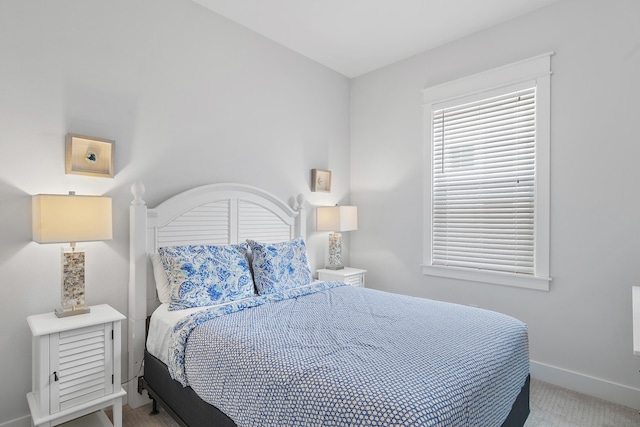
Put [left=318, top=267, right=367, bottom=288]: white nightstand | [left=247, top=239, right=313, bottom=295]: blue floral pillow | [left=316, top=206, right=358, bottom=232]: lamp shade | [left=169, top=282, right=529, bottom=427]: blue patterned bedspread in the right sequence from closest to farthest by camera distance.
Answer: [left=169, top=282, right=529, bottom=427]: blue patterned bedspread
[left=247, top=239, right=313, bottom=295]: blue floral pillow
[left=318, top=267, right=367, bottom=288]: white nightstand
[left=316, top=206, right=358, bottom=232]: lamp shade

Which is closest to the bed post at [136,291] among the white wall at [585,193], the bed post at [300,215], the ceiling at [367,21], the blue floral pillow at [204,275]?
the blue floral pillow at [204,275]

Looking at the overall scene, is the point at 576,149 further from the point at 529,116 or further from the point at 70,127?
the point at 70,127

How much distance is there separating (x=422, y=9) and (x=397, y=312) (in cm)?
237

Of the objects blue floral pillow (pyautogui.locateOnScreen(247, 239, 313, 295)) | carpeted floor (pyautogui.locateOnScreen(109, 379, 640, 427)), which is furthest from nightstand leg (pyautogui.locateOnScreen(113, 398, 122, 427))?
blue floral pillow (pyautogui.locateOnScreen(247, 239, 313, 295))

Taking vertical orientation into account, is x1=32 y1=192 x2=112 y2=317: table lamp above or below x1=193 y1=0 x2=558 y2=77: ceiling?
below

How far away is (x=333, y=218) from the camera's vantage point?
12.0 ft

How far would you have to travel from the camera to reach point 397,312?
2.10 m

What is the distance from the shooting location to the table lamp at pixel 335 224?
363 cm

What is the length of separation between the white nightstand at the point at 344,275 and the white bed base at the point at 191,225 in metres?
0.46

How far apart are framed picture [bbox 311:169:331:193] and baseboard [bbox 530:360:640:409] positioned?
8.03ft

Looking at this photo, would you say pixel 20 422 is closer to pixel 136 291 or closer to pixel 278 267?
pixel 136 291

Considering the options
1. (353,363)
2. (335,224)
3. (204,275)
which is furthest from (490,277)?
(204,275)

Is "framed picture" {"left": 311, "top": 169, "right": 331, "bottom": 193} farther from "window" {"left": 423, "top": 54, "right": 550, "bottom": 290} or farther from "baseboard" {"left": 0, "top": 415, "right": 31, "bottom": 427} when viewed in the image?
"baseboard" {"left": 0, "top": 415, "right": 31, "bottom": 427}

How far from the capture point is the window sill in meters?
2.77
